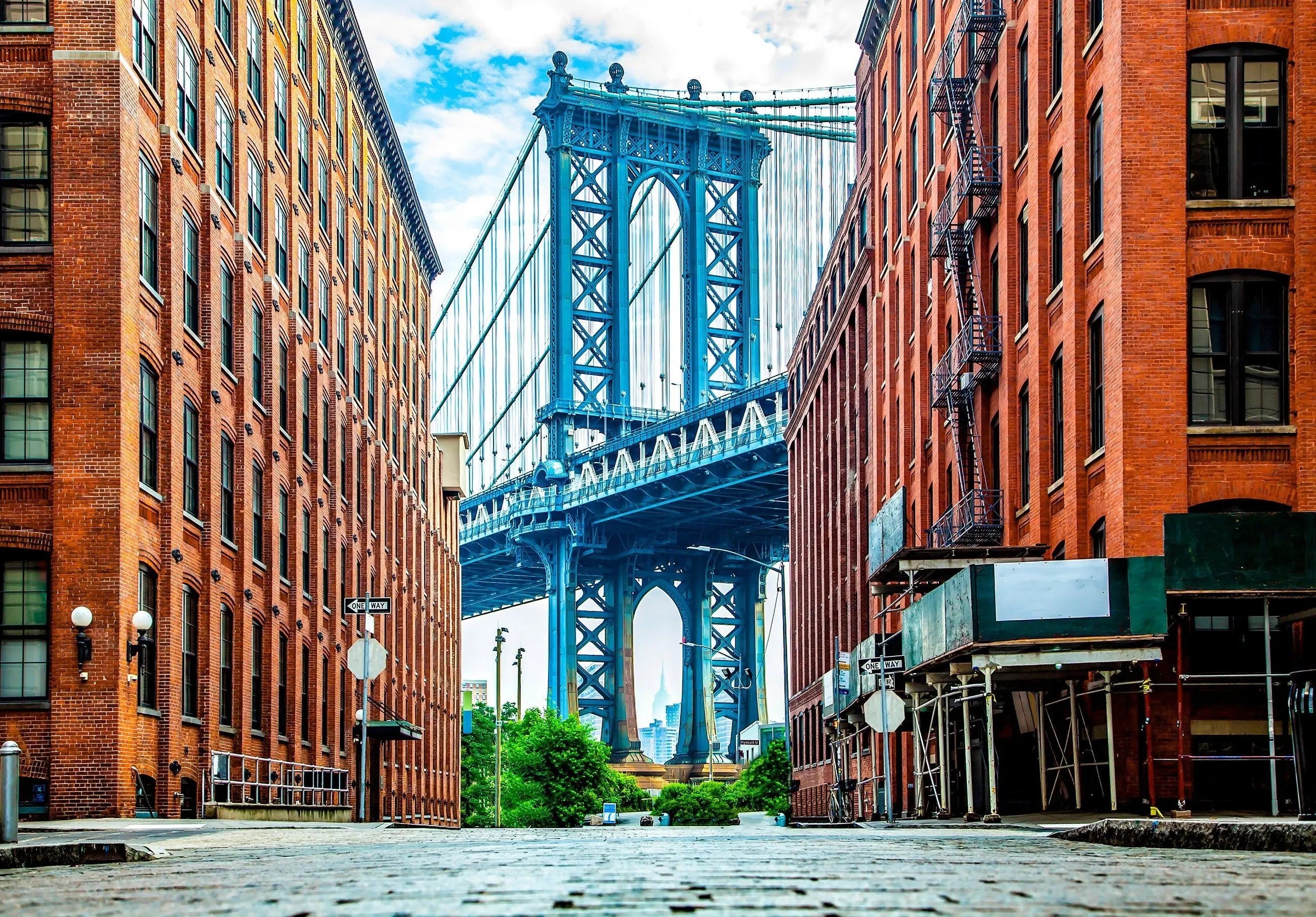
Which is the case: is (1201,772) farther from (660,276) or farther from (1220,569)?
(660,276)

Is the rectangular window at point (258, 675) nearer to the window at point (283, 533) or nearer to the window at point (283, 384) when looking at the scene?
the window at point (283, 533)

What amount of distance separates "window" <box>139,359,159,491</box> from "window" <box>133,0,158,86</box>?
497 centimetres

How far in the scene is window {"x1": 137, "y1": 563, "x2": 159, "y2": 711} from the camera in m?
28.4

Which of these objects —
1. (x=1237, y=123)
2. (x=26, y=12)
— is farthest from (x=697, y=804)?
(x=26, y=12)

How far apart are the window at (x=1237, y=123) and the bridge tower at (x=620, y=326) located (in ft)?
261

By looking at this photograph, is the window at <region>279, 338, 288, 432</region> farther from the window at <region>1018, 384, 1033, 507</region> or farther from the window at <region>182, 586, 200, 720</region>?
the window at <region>1018, 384, 1033, 507</region>

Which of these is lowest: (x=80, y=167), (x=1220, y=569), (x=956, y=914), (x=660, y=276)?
(x=956, y=914)

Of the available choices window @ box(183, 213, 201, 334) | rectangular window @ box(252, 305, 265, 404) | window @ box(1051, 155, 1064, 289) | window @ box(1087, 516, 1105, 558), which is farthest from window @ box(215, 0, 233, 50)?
window @ box(1087, 516, 1105, 558)

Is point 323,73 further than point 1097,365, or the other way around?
point 323,73

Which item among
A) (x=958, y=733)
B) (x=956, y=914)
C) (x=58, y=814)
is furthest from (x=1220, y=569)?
(x=956, y=914)

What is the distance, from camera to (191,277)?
110 ft

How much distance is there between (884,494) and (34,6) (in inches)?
1235

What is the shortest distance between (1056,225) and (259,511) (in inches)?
715

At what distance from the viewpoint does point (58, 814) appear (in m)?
26.2
